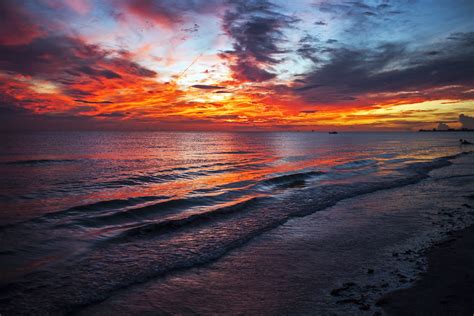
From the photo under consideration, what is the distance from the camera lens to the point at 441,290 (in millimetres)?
6879

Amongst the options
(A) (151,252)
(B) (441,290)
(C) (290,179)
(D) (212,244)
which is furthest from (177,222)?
(C) (290,179)

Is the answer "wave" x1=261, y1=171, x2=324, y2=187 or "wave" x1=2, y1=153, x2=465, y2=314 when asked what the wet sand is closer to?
"wave" x1=2, y1=153, x2=465, y2=314

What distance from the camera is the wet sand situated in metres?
6.04

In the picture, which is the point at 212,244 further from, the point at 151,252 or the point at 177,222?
the point at 177,222

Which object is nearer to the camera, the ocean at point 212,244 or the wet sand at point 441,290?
the wet sand at point 441,290

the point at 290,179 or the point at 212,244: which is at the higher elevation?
the point at 290,179

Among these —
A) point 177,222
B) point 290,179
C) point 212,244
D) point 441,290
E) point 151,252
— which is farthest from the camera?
point 290,179

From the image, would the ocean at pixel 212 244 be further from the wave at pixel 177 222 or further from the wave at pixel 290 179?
the wave at pixel 290 179

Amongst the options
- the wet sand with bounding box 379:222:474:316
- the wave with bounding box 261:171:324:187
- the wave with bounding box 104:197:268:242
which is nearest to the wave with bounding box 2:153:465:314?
the wave with bounding box 104:197:268:242

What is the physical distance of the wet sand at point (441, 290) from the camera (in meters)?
6.04

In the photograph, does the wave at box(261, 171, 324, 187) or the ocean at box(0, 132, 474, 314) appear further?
the wave at box(261, 171, 324, 187)

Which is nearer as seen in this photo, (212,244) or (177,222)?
(212,244)

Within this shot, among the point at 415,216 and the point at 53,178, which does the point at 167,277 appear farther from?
the point at 53,178

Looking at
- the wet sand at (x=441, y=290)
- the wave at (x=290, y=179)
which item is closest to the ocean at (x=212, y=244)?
the wet sand at (x=441, y=290)
